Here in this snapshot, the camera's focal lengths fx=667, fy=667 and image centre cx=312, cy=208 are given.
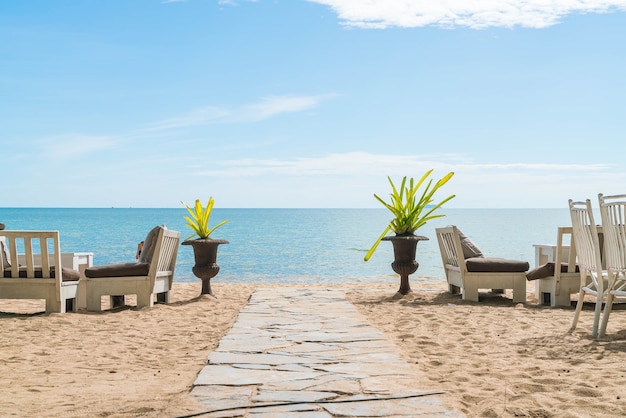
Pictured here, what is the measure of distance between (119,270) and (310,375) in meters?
4.10

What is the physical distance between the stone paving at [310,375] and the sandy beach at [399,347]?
140 mm

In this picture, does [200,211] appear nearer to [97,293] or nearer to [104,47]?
[97,293]

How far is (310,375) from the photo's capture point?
12.0ft

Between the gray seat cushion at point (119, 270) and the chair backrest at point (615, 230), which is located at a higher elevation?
the chair backrest at point (615, 230)

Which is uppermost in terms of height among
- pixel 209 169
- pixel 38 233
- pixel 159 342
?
pixel 209 169

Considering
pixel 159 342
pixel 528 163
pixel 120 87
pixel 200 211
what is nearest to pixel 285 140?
pixel 120 87

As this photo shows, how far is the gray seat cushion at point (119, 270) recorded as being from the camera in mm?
7137

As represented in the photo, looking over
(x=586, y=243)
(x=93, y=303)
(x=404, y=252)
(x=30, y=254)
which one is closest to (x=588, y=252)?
(x=586, y=243)

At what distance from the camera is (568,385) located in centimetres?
353

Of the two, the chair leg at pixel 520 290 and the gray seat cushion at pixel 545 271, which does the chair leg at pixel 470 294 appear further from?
the gray seat cushion at pixel 545 271

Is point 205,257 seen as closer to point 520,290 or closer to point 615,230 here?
point 520,290

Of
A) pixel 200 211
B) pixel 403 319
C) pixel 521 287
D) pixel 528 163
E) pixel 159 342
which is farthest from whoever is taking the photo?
pixel 528 163

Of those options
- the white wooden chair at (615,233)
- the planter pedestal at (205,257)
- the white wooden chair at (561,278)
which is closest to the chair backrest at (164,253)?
the planter pedestal at (205,257)

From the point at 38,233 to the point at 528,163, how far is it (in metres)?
62.8
